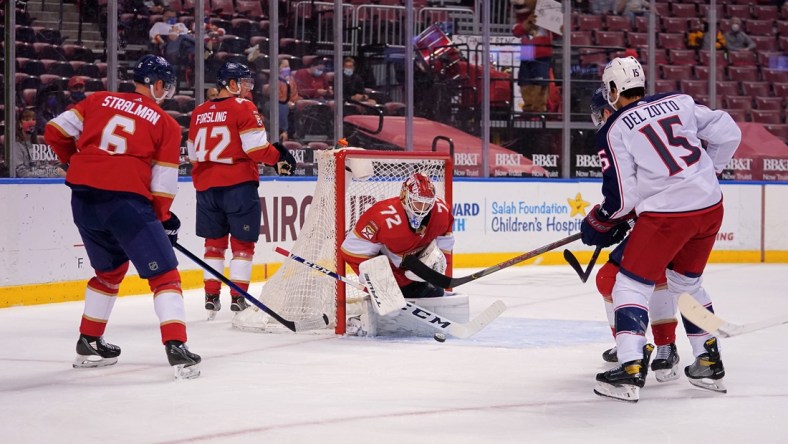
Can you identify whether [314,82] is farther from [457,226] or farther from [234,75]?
[234,75]

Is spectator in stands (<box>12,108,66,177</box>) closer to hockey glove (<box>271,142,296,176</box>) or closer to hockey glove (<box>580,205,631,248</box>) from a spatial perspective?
hockey glove (<box>271,142,296,176</box>)

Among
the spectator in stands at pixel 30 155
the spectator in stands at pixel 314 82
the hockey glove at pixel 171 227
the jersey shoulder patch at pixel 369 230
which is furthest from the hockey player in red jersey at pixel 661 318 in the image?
the spectator in stands at pixel 314 82

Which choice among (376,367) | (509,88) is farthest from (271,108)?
(376,367)

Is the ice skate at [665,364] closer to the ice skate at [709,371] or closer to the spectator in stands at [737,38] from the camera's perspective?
the ice skate at [709,371]

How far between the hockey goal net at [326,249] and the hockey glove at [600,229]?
5.08ft

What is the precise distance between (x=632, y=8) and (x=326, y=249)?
622cm

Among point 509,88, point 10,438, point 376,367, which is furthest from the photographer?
point 509,88

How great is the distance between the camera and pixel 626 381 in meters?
3.52

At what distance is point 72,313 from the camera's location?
606 centimetres

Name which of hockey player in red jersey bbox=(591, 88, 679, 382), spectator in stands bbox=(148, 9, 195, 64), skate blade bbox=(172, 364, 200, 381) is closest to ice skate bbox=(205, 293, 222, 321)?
skate blade bbox=(172, 364, 200, 381)

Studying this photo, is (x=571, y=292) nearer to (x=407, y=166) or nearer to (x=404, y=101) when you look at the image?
(x=407, y=166)

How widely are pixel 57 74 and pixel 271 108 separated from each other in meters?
1.76

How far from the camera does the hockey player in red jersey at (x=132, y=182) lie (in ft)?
12.9

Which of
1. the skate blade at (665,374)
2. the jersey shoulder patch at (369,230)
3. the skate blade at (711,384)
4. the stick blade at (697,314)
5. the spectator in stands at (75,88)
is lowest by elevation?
the skate blade at (665,374)
